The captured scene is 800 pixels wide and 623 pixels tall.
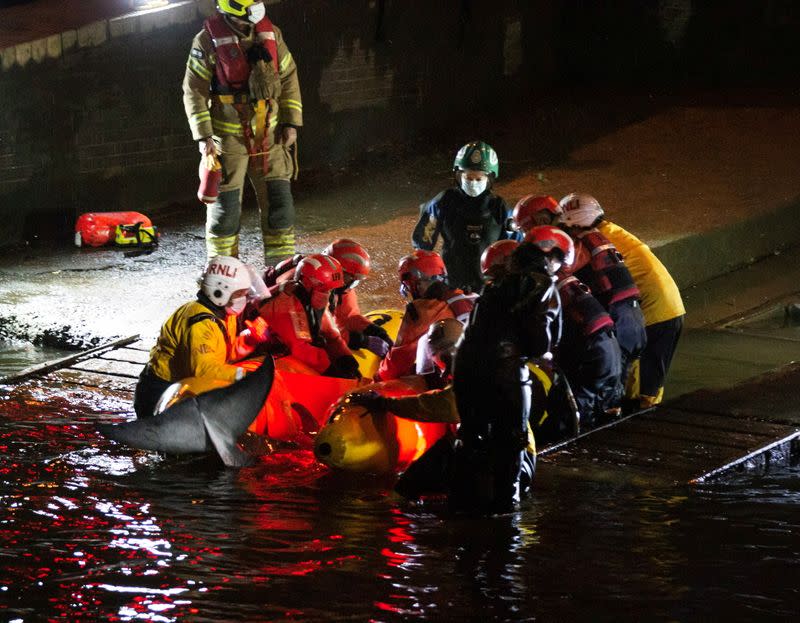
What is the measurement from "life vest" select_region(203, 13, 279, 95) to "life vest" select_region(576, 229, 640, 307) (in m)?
3.23

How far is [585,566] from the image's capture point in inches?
264

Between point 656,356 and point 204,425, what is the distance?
124 inches

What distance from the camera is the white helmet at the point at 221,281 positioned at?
8750 mm

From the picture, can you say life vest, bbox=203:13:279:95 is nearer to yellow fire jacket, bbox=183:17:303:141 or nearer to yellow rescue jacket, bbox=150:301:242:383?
yellow fire jacket, bbox=183:17:303:141

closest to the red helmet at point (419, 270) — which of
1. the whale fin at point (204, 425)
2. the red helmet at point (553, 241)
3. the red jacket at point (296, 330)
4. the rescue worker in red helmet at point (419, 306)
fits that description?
the rescue worker in red helmet at point (419, 306)

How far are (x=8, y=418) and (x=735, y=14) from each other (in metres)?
12.5

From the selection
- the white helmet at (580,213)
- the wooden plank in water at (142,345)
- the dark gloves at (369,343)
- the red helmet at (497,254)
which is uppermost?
the white helmet at (580,213)

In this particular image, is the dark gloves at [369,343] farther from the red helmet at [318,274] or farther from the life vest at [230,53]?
the life vest at [230,53]

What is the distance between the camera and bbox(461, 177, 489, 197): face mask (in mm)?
10688

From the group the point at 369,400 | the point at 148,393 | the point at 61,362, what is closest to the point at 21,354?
the point at 61,362

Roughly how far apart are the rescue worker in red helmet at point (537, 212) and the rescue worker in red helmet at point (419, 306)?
2.10 ft

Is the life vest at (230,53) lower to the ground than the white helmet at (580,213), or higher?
higher

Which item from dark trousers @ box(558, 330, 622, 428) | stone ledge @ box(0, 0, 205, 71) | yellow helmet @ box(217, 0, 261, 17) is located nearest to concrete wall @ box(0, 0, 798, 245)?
stone ledge @ box(0, 0, 205, 71)

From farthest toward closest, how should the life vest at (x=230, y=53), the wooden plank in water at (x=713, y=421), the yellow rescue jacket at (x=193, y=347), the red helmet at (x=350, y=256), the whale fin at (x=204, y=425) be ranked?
the life vest at (x=230, y=53)
the red helmet at (x=350, y=256)
the wooden plank in water at (x=713, y=421)
the yellow rescue jacket at (x=193, y=347)
the whale fin at (x=204, y=425)
